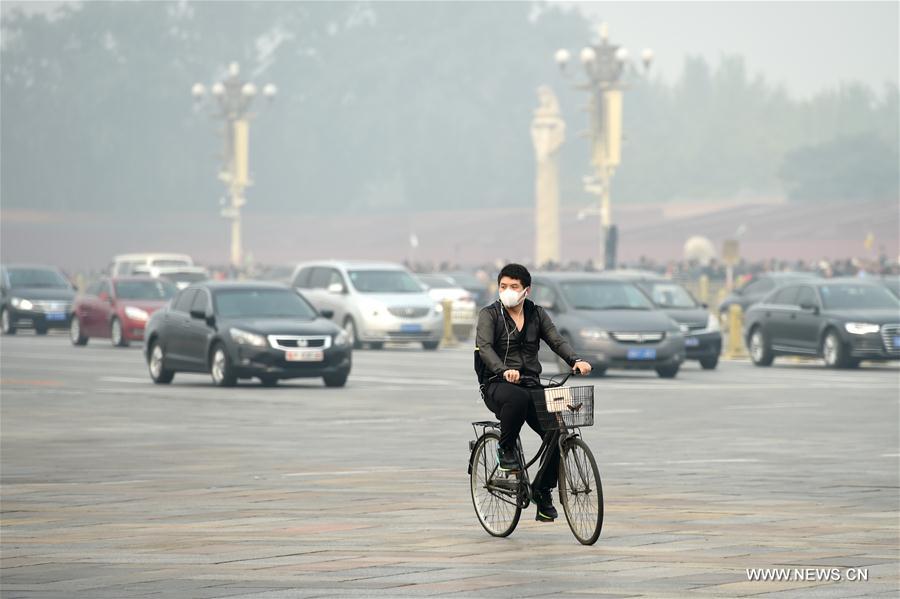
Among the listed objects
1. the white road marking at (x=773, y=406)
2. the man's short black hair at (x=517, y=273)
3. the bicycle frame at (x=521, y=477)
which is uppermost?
the man's short black hair at (x=517, y=273)

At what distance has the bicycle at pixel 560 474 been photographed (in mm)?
9102

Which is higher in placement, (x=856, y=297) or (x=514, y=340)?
(x=514, y=340)

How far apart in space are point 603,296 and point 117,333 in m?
12.2

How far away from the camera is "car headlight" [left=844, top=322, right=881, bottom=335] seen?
2867 centimetres

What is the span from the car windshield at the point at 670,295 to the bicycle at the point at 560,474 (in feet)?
67.8

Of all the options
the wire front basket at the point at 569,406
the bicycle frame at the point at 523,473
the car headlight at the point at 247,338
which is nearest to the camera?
the wire front basket at the point at 569,406

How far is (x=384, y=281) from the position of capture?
3572 cm

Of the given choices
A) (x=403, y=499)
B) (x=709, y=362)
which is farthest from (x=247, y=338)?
(x=403, y=499)

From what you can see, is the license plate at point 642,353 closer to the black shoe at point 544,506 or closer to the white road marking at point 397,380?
the white road marking at point 397,380

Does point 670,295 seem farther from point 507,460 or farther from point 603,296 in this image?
point 507,460

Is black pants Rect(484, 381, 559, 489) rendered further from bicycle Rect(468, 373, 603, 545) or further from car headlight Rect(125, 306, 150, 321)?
car headlight Rect(125, 306, 150, 321)

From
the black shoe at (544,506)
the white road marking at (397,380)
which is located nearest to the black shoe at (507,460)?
the black shoe at (544,506)

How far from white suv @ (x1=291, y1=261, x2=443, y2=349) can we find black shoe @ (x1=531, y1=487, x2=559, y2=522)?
978 inches

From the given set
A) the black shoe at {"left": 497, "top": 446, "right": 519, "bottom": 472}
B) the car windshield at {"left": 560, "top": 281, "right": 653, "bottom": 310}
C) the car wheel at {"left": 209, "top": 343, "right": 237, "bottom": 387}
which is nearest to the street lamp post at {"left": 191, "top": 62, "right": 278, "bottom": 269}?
the car windshield at {"left": 560, "top": 281, "right": 653, "bottom": 310}
